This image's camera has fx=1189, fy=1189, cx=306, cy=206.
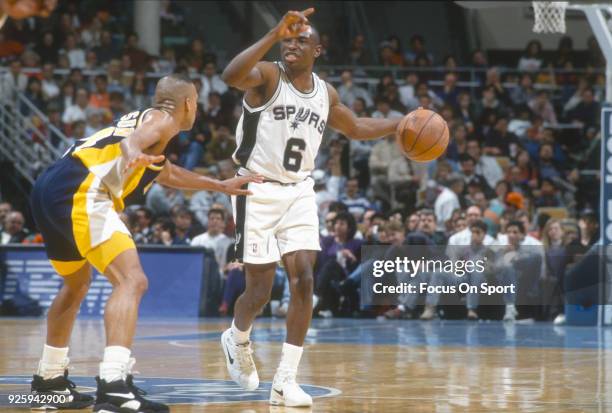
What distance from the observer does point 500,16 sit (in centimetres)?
2766

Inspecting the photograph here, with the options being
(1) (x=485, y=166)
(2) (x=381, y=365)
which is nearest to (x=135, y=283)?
(2) (x=381, y=365)

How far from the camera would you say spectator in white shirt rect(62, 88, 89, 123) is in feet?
69.8

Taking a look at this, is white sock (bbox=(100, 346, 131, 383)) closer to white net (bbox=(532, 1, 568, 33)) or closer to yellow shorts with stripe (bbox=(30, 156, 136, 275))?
yellow shorts with stripe (bbox=(30, 156, 136, 275))

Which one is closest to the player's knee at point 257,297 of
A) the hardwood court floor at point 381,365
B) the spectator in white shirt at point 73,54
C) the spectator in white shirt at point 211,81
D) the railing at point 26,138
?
the hardwood court floor at point 381,365

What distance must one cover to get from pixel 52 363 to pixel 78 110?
14221 mm

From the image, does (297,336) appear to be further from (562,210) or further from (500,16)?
(500,16)

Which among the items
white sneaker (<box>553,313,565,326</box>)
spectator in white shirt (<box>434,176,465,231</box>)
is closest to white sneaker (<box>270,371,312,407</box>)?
white sneaker (<box>553,313,565,326</box>)

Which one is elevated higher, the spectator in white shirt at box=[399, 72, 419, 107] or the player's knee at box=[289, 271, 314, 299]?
the spectator in white shirt at box=[399, 72, 419, 107]

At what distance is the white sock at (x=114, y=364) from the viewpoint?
6578mm

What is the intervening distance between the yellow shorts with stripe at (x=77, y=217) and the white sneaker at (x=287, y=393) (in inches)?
54.8

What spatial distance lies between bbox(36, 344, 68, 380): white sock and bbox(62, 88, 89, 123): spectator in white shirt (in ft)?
46.0

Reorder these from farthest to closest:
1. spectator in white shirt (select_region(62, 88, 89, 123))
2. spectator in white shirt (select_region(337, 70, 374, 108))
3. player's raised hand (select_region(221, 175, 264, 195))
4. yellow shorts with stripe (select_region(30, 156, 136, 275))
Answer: spectator in white shirt (select_region(337, 70, 374, 108)) < spectator in white shirt (select_region(62, 88, 89, 123)) < player's raised hand (select_region(221, 175, 264, 195)) < yellow shorts with stripe (select_region(30, 156, 136, 275))

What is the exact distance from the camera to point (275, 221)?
8266mm


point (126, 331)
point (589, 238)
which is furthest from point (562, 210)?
point (126, 331)
